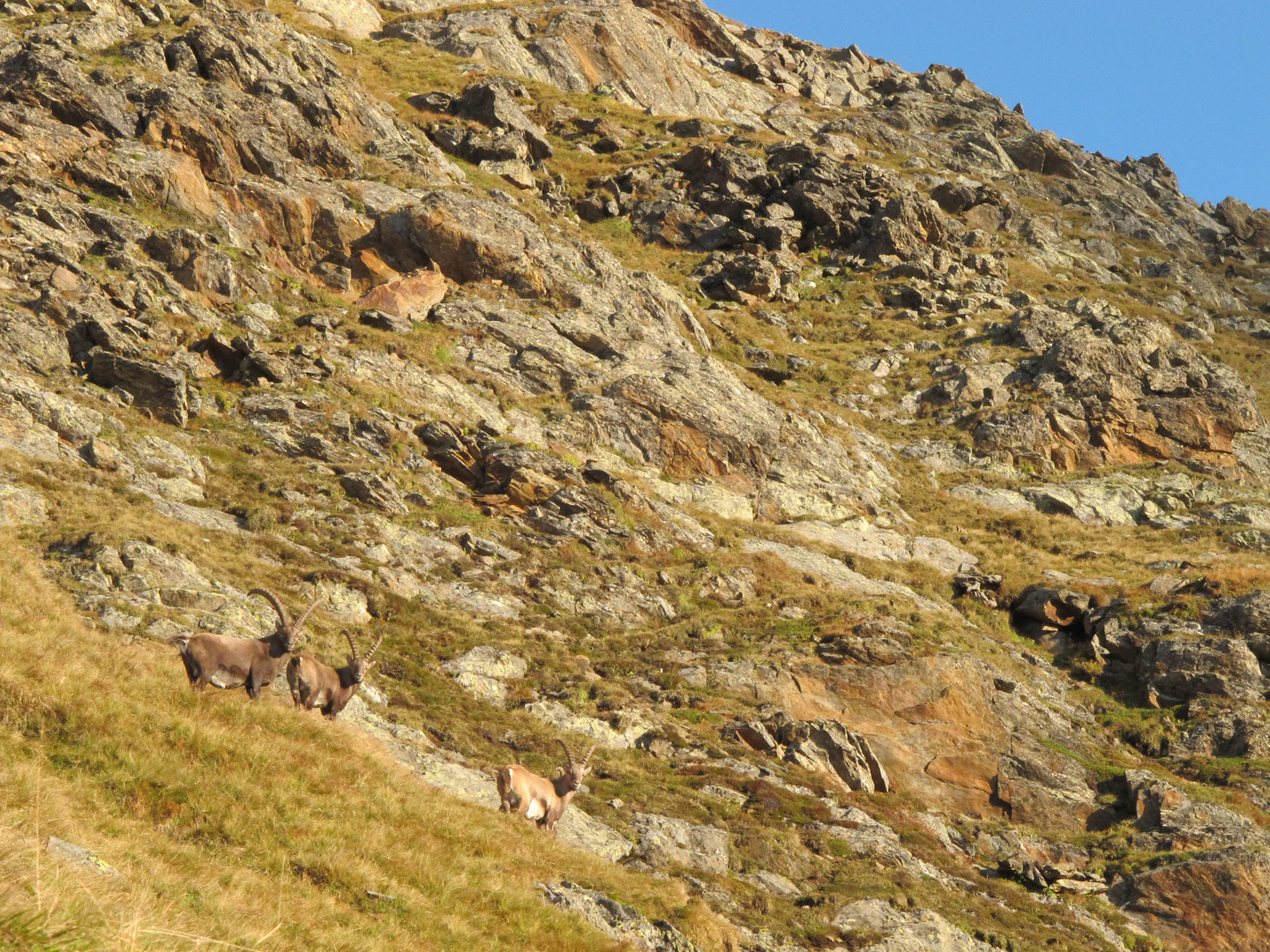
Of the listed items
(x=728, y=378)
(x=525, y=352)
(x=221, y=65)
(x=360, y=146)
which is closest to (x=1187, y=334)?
(x=728, y=378)

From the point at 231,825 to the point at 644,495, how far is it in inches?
1211

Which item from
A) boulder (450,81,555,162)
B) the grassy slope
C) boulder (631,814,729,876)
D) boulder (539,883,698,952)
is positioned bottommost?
the grassy slope

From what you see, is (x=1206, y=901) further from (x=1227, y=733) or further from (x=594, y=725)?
(x=594, y=725)

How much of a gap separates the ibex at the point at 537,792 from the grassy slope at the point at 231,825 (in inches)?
30.8

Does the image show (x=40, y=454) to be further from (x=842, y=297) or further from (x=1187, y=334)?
(x=1187, y=334)

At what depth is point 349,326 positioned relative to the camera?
42188 mm

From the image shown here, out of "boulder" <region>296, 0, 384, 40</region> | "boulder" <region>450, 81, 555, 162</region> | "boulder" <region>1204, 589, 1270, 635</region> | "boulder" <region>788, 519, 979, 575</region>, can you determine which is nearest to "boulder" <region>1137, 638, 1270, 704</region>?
"boulder" <region>1204, 589, 1270, 635</region>

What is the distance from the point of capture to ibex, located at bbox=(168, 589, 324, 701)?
14.4m

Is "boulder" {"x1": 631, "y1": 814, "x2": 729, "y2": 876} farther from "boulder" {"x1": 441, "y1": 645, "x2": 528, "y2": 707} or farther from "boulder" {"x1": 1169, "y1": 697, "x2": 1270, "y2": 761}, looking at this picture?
"boulder" {"x1": 1169, "y1": 697, "x2": 1270, "y2": 761}

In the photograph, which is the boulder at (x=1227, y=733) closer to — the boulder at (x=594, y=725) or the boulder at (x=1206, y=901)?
the boulder at (x=1206, y=901)

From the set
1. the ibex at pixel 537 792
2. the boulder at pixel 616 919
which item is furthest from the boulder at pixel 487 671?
the boulder at pixel 616 919

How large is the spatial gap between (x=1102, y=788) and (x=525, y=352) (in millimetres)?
31713

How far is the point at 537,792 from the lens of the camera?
56.2 ft

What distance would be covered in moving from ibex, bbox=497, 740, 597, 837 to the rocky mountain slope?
995 mm
